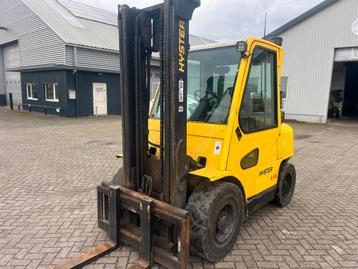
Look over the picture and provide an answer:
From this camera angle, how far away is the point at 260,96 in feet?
12.3

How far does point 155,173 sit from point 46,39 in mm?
19956

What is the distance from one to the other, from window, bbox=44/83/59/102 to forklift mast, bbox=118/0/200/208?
17987 mm

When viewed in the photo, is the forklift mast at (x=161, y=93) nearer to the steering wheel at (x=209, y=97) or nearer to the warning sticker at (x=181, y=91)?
the warning sticker at (x=181, y=91)

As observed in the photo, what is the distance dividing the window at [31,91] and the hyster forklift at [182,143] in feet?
68.3

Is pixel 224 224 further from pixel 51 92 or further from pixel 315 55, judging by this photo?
pixel 51 92

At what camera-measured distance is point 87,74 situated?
19391 millimetres

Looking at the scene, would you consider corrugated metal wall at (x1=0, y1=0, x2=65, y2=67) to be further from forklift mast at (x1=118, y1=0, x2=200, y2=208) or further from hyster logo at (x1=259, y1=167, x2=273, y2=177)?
hyster logo at (x1=259, y1=167, x2=273, y2=177)

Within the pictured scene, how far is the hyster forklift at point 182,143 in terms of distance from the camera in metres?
2.88

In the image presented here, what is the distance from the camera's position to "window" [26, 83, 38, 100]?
849 inches

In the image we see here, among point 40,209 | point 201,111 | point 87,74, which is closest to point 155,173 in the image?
point 201,111

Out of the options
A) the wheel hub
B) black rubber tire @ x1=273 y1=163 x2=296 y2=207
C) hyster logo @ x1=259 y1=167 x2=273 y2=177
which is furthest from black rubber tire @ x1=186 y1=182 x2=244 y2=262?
black rubber tire @ x1=273 y1=163 x2=296 y2=207

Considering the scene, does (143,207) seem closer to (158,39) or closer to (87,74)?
(158,39)

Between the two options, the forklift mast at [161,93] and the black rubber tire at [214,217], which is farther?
the black rubber tire at [214,217]

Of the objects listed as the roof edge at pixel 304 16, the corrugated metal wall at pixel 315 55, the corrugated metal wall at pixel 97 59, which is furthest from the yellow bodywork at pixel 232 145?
the corrugated metal wall at pixel 97 59
